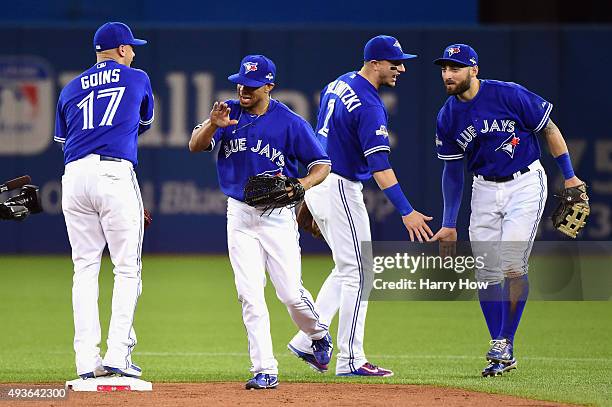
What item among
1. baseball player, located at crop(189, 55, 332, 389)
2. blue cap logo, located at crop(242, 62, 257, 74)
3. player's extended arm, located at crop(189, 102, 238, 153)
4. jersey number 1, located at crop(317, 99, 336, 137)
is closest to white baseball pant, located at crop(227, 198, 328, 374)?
baseball player, located at crop(189, 55, 332, 389)

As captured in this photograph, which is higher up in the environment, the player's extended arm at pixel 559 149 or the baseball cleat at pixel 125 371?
the player's extended arm at pixel 559 149

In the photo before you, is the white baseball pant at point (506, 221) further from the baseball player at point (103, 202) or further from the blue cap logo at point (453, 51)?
the baseball player at point (103, 202)

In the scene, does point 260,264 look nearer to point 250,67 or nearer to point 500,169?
point 250,67

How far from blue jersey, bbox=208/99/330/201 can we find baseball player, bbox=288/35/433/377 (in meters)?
0.61

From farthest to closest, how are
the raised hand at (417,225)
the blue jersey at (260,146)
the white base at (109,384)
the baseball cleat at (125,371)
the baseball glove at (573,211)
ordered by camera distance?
the baseball glove at (573,211) → the raised hand at (417,225) → the blue jersey at (260,146) → the baseball cleat at (125,371) → the white base at (109,384)

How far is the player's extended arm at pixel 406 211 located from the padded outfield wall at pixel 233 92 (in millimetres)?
9791

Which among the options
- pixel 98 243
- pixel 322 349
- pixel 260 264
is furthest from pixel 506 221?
pixel 98 243

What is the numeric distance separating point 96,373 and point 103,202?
1.01 metres

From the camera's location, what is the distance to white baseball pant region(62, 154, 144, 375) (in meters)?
7.19

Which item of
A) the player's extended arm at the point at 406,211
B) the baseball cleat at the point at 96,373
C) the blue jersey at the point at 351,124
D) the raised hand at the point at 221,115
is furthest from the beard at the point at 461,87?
the baseball cleat at the point at 96,373

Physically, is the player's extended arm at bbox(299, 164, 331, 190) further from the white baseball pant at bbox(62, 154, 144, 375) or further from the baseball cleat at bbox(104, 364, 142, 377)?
the baseball cleat at bbox(104, 364, 142, 377)

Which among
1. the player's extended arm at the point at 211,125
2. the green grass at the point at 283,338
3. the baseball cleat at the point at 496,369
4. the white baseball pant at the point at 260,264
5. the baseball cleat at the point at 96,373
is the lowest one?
the green grass at the point at 283,338

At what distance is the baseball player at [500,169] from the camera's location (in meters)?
8.22

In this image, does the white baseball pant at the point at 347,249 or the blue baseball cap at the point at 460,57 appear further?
the blue baseball cap at the point at 460,57
